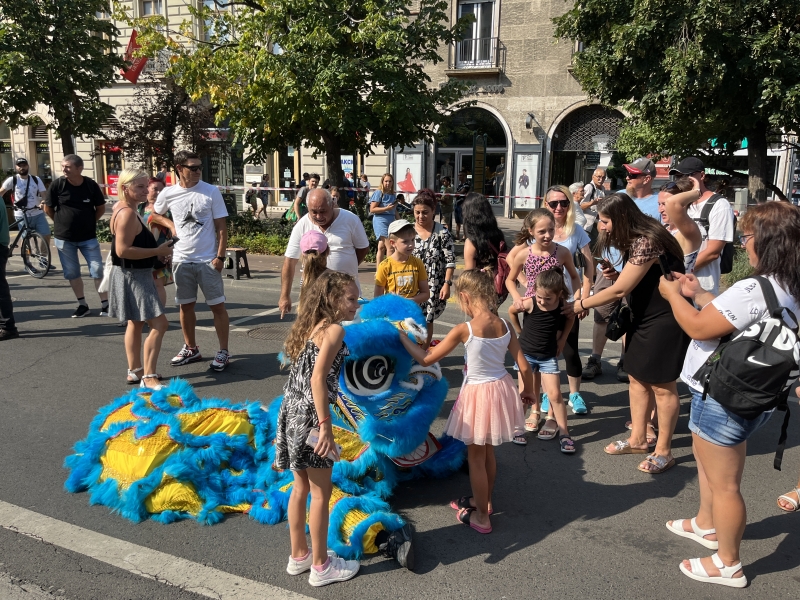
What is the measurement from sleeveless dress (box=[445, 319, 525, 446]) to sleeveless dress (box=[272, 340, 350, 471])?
31.9 inches

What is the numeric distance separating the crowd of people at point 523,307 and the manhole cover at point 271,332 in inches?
37.0

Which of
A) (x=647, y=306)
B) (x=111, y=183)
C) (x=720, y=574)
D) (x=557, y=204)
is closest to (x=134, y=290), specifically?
(x=557, y=204)

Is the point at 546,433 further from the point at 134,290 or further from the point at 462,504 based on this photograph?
the point at 134,290

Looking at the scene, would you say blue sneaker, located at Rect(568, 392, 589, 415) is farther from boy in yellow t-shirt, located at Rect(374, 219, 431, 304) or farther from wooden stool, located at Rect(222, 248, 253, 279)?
wooden stool, located at Rect(222, 248, 253, 279)

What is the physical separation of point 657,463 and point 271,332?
478 centimetres

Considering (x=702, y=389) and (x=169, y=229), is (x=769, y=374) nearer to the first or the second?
(x=702, y=389)

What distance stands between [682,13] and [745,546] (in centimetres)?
966

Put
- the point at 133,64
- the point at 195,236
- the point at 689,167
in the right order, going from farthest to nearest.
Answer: the point at 133,64
the point at 195,236
the point at 689,167

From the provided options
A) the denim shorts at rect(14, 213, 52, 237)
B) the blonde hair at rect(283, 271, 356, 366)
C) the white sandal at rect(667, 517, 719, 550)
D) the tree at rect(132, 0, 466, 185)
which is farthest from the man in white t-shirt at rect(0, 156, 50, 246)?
the white sandal at rect(667, 517, 719, 550)

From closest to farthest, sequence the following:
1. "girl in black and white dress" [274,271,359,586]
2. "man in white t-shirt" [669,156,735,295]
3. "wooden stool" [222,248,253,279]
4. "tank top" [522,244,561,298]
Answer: "girl in black and white dress" [274,271,359,586]
"tank top" [522,244,561,298]
"man in white t-shirt" [669,156,735,295]
"wooden stool" [222,248,253,279]

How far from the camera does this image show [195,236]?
241 inches

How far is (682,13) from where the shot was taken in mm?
10562

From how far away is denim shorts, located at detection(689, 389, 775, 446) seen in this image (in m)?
2.94

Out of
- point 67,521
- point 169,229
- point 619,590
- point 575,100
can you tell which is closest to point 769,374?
point 619,590
